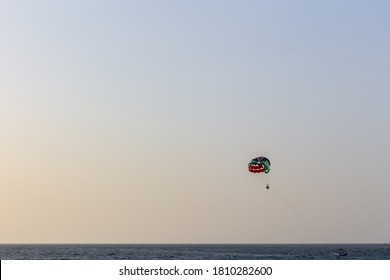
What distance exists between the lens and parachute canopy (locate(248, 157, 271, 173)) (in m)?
82.9

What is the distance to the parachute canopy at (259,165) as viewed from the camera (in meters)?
82.9

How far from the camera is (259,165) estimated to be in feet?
274
